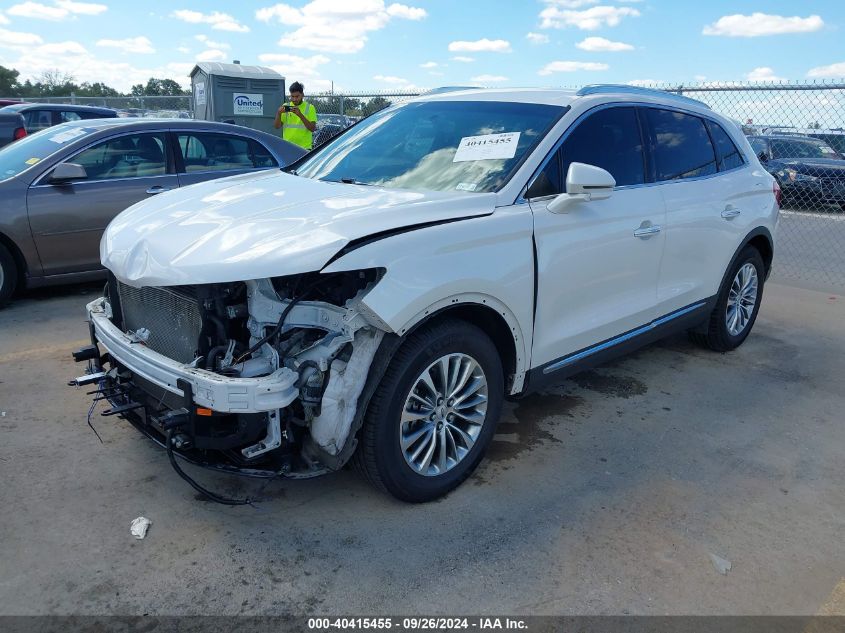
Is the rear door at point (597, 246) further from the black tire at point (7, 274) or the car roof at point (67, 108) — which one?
the car roof at point (67, 108)

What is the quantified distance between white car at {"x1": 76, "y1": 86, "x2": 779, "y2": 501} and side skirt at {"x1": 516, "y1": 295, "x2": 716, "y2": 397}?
19 mm

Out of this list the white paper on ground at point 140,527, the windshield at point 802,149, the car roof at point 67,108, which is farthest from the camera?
the car roof at point 67,108

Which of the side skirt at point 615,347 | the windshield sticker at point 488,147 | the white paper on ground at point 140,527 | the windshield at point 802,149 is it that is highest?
the windshield at point 802,149

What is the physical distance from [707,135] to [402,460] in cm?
338

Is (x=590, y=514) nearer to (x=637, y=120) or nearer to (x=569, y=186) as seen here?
(x=569, y=186)

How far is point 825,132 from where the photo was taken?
1012cm

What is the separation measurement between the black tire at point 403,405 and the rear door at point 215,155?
4.45 metres

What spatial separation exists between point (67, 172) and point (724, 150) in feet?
17.4

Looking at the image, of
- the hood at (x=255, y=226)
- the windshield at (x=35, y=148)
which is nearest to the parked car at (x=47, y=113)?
the windshield at (x=35, y=148)

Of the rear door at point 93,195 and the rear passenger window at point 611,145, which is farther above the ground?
the rear passenger window at point 611,145

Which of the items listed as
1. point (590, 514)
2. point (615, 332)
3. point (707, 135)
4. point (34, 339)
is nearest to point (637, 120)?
point (707, 135)

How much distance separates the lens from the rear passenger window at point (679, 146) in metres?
4.29

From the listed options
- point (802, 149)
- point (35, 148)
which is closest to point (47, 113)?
point (35, 148)

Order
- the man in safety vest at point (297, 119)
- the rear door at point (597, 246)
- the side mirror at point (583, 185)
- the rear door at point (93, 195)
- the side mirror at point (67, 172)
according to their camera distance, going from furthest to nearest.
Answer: the man in safety vest at point (297, 119) → the rear door at point (93, 195) → the side mirror at point (67, 172) → the rear door at point (597, 246) → the side mirror at point (583, 185)
